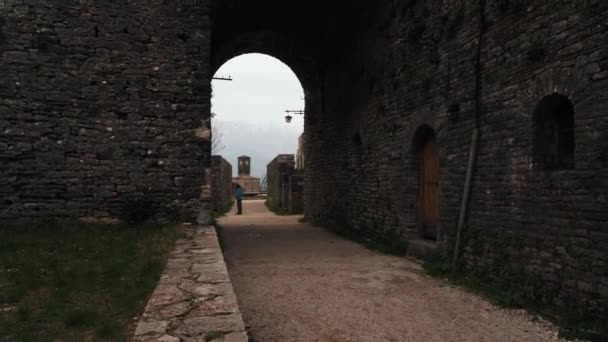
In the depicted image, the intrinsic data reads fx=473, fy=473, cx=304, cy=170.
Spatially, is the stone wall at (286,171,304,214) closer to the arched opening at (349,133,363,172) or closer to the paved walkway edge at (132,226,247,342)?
the arched opening at (349,133,363,172)

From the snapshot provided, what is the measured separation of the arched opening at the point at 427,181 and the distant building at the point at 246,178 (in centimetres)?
3363

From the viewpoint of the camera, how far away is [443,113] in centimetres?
745

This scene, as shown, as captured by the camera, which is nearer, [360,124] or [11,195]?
[11,195]

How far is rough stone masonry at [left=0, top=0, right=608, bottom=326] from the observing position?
4902 millimetres

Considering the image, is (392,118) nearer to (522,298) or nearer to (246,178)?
(522,298)

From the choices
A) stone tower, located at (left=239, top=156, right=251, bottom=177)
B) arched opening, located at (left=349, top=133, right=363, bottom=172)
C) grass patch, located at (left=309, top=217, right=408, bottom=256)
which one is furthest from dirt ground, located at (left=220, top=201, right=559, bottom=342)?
stone tower, located at (left=239, top=156, right=251, bottom=177)

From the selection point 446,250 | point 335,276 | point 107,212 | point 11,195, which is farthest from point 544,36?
point 11,195

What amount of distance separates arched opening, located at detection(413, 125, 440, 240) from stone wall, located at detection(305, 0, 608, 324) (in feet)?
0.42

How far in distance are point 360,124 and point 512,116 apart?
5670 mm

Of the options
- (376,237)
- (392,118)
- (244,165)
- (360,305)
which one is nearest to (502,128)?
(360,305)

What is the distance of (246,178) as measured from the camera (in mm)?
42406

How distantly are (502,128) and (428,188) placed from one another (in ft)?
8.63

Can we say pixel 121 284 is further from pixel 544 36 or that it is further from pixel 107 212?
pixel 544 36

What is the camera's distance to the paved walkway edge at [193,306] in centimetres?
302
